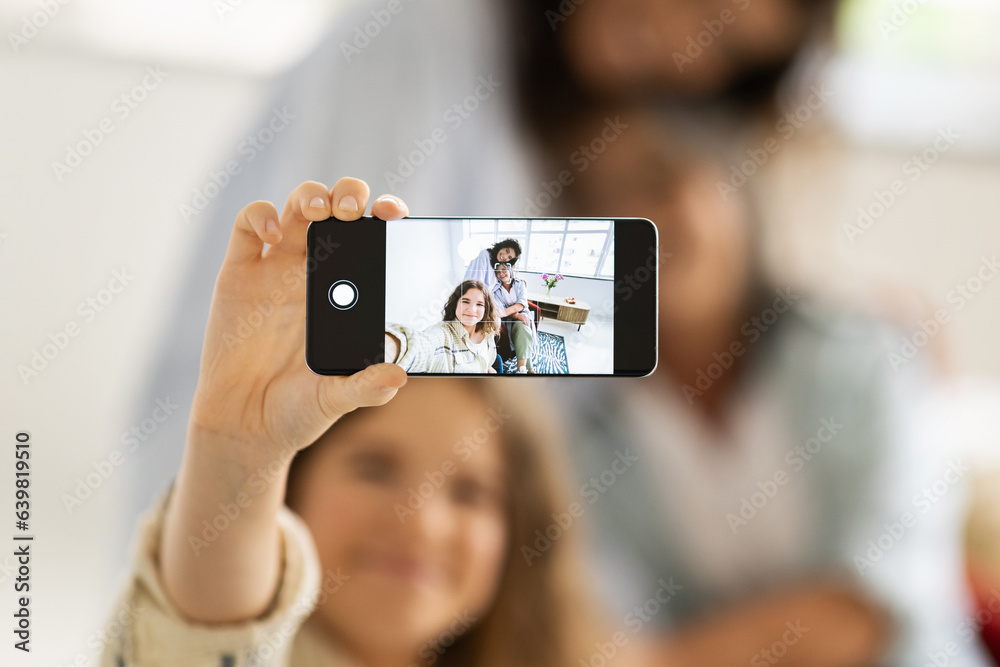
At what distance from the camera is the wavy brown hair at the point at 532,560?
2.06 ft

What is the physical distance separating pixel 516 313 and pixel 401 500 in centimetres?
26

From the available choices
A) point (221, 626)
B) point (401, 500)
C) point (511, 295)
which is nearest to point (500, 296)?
point (511, 295)

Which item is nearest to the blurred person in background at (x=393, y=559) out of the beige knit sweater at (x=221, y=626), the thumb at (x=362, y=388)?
the beige knit sweater at (x=221, y=626)

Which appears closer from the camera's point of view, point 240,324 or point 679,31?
point 240,324

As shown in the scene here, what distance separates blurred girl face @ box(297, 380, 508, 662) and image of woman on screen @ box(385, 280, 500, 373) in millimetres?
147

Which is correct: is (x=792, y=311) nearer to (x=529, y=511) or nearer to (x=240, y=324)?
(x=529, y=511)

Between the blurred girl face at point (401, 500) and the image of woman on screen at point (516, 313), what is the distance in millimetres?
159

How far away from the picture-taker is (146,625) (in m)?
0.60

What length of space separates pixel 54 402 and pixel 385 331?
0.39 m

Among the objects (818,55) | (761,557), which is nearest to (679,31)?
(818,55)

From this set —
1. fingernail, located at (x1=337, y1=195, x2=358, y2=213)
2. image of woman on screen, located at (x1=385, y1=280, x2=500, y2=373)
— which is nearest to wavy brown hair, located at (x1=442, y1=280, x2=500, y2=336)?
image of woman on screen, located at (x1=385, y1=280, x2=500, y2=373)

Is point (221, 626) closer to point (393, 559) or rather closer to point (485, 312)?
point (393, 559)

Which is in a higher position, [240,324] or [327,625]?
[240,324]

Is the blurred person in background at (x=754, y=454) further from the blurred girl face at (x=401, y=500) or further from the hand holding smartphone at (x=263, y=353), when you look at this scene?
the hand holding smartphone at (x=263, y=353)
